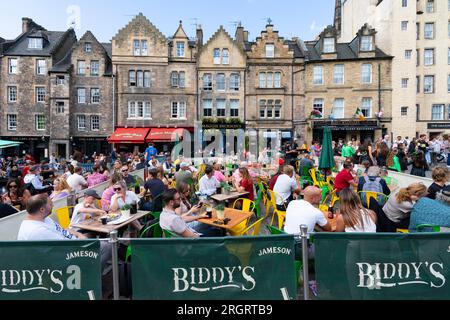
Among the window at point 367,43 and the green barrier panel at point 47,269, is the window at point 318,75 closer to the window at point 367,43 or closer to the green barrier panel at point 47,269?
the window at point 367,43

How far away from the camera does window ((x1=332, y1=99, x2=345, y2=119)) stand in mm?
29808

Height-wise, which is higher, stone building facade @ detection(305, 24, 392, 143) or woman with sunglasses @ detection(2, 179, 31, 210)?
stone building facade @ detection(305, 24, 392, 143)

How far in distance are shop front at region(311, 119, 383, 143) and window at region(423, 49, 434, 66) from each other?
8937 millimetres

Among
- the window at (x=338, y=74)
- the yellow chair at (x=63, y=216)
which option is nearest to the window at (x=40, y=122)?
the yellow chair at (x=63, y=216)

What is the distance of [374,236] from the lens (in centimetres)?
343

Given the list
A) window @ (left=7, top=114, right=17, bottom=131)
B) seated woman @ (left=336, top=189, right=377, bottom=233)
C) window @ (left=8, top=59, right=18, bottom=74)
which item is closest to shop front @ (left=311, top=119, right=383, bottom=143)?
seated woman @ (left=336, top=189, right=377, bottom=233)

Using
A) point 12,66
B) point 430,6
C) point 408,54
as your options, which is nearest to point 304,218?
point 408,54

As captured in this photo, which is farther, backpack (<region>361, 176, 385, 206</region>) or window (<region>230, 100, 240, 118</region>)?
window (<region>230, 100, 240, 118</region>)

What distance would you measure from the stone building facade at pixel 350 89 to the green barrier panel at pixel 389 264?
26.8 metres

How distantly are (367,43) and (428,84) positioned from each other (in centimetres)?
785

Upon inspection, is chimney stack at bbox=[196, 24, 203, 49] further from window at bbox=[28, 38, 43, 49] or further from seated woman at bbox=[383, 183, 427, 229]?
seated woman at bbox=[383, 183, 427, 229]

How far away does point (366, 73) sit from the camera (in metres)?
29.4

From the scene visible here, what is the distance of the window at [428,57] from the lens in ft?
99.6

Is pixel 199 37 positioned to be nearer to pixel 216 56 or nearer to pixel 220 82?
pixel 216 56
